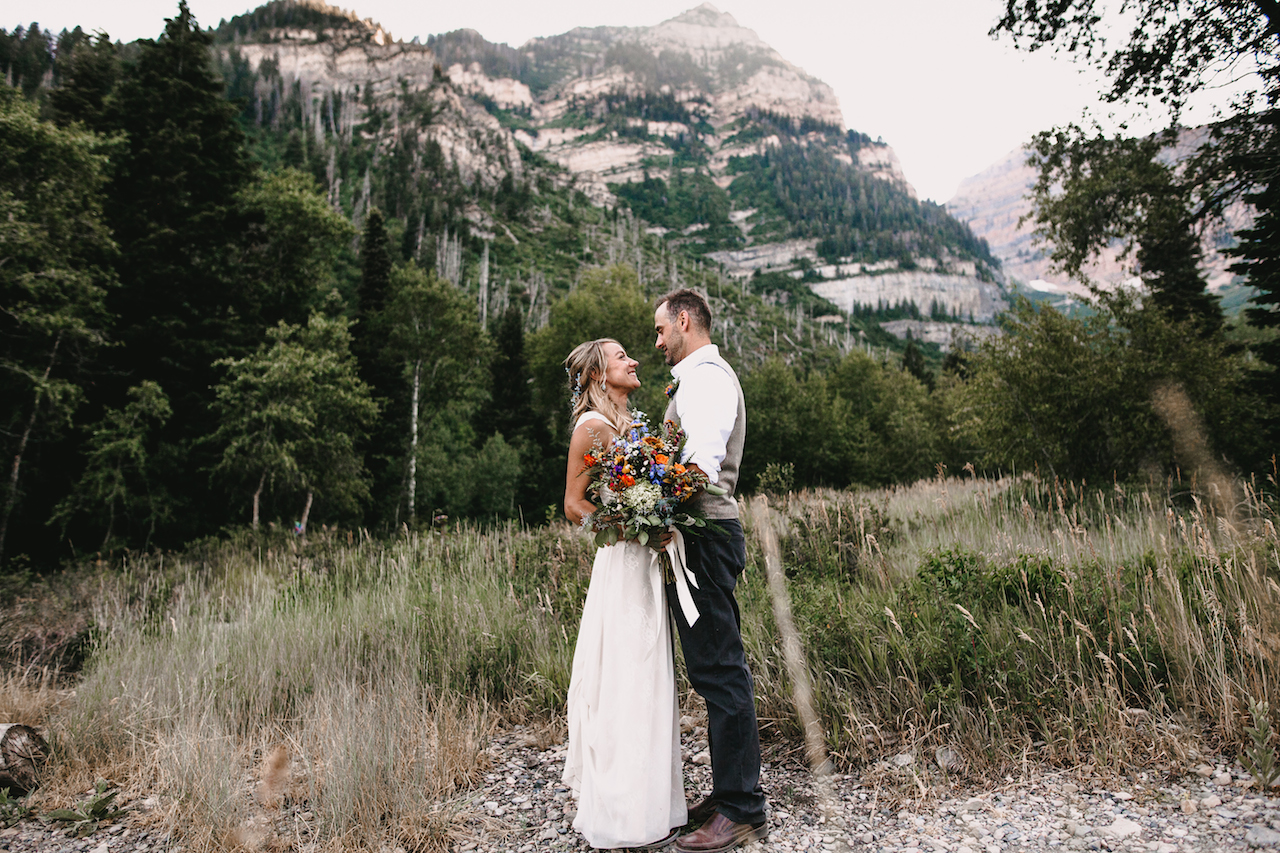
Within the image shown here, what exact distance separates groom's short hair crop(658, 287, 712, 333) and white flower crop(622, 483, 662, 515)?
89 centimetres

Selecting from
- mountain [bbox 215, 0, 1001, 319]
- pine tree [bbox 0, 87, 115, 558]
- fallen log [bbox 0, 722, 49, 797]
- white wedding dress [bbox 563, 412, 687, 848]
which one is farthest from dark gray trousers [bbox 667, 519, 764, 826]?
mountain [bbox 215, 0, 1001, 319]

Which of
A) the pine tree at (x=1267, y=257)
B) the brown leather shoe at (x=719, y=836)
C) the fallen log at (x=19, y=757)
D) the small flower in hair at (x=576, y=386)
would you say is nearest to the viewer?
the brown leather shoe at (x=719, y=836)

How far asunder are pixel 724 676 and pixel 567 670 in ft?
6.33

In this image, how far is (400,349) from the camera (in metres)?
30.2

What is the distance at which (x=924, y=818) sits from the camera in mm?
2750

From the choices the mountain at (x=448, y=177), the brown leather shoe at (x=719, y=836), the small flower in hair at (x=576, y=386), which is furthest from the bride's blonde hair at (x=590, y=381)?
the mountain at (x=448, y=177)

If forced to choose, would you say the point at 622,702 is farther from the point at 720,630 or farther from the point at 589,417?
the point at 589,417

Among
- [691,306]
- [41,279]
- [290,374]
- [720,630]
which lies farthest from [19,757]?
[290,374]

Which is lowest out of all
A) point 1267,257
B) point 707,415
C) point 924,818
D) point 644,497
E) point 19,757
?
point 19,757

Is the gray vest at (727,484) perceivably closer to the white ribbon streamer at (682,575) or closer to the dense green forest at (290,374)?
the white ribbon streamer at (682,575)

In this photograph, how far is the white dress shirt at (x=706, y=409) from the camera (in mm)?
2531

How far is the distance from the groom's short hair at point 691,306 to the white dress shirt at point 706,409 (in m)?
0.25

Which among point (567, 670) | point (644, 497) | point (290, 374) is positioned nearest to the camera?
point (644, 497)

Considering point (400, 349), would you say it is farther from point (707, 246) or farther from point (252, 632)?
point (707, 246)
